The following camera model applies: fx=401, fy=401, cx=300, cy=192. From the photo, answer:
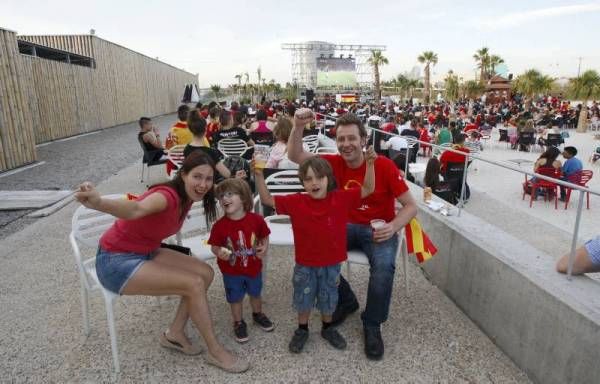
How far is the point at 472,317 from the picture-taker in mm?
2969

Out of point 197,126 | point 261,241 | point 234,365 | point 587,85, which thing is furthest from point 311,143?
point 587,85

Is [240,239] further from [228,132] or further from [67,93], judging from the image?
[67,93]

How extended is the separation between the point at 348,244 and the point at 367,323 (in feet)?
1.87

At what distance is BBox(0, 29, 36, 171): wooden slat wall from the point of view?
8.28m

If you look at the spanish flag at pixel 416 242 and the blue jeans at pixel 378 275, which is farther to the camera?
the spanish flag at pixel 416 242

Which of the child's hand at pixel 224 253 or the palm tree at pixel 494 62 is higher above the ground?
the palm tree at pixel 494 62

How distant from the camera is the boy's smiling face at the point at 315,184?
2.51 m

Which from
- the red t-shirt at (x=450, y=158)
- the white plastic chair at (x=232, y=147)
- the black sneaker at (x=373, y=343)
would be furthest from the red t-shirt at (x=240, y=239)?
the red t-shirt at (x=450, y=158)

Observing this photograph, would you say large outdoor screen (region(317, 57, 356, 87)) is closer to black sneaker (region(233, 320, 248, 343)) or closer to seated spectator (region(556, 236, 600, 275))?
black sneaker (region(233, 320, 248, 343))

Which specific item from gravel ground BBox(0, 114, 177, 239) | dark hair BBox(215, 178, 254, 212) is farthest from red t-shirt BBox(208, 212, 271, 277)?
gravel ground BBox(0, 114, 177, 239)

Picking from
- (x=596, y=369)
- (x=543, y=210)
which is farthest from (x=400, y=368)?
(x=543, y=210)

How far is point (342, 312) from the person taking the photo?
9.97 ft

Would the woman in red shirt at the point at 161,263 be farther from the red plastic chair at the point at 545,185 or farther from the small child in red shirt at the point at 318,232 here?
the red plastic chair at the point at 545,185

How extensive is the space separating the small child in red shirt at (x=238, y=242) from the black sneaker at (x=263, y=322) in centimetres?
16
